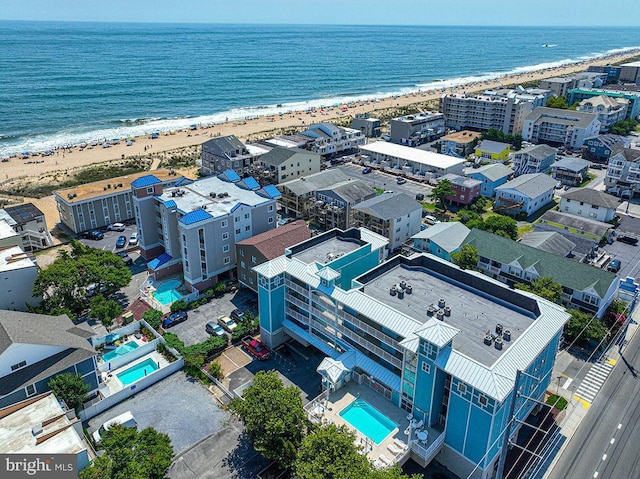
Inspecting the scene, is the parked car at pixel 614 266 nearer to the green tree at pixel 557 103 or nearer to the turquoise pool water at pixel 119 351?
the turquoise pool water at pixel 119 351

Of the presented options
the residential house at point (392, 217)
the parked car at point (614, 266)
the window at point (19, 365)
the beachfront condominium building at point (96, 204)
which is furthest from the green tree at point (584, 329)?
the beachfront condominium building at point (96, 204)

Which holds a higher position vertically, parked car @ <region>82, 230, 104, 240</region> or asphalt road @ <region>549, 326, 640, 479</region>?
parked car @ <region>82, 230, 104, 240</region>

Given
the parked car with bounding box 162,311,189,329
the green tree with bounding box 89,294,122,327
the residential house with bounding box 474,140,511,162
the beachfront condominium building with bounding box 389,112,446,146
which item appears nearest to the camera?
the green tree with bounding box 89,294,122,327

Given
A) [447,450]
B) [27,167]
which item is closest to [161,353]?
[447,450]

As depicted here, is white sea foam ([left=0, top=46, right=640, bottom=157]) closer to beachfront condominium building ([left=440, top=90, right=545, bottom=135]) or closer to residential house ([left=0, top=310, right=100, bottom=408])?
beachfront condominium building ([left=440, top=90, right=545, bottom=135])

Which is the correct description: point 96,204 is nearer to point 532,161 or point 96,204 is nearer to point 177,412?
point 177,412

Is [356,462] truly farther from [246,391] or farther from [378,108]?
[378,108]

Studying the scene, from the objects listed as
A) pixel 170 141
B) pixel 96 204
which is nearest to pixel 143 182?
pixel 96 204

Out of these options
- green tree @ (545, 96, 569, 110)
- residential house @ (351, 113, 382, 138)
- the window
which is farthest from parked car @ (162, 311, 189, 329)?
green tree @ (545, 96, 569, 110)
